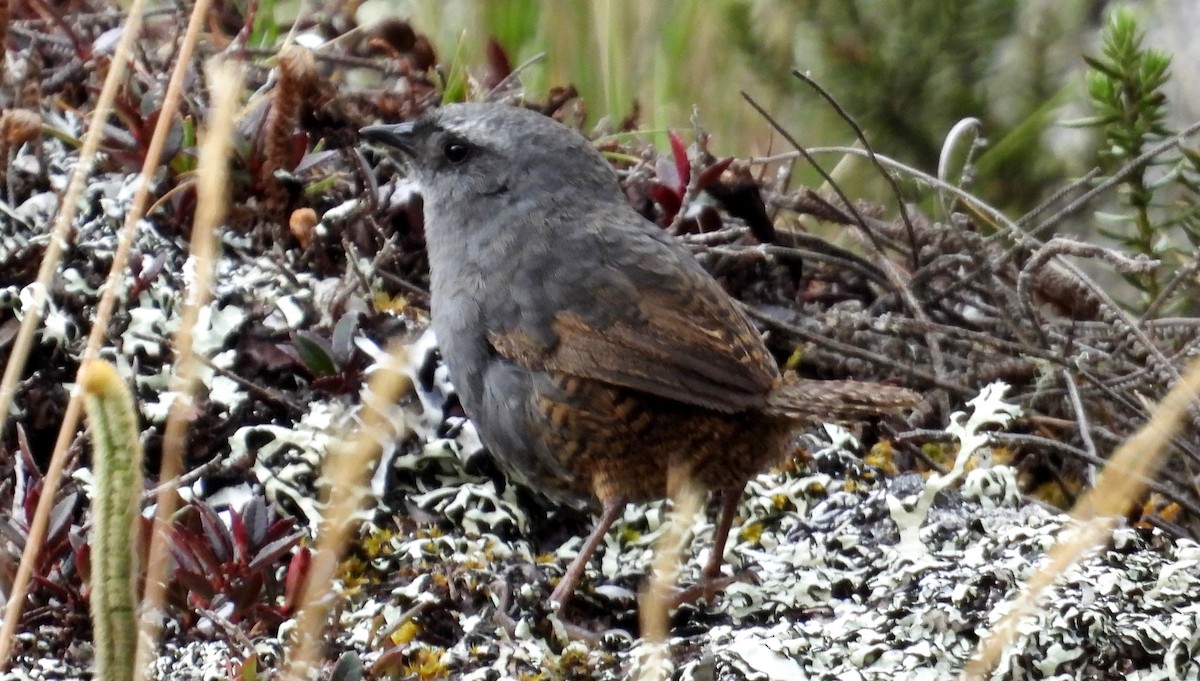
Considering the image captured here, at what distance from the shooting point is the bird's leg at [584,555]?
7.92 feet

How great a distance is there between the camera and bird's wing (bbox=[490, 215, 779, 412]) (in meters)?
2.58

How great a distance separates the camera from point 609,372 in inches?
103

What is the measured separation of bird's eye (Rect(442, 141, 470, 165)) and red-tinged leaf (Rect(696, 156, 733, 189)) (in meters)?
0.59

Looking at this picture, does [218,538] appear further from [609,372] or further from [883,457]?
[883,457]

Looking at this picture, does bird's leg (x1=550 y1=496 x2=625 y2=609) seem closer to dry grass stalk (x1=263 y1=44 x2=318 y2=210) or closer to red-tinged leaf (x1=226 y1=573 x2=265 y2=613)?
red-tinged leaf (x1=226 y1=573 x2=265 y2=613)

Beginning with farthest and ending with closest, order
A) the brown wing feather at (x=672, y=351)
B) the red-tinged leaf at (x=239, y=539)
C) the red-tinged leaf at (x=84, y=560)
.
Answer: the brown wing feather at (x=672, y=351) < the red-tinged leaf at (x=239, y=539) < the red-tinged leaf at (x=84, y=560)

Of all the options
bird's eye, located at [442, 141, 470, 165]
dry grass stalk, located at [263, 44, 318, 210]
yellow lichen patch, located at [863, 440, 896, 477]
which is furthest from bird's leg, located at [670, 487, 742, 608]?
dry grass stalk, located at [263, 44, 318, 210]

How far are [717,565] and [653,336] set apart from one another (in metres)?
0.48

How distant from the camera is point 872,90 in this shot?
4613mm

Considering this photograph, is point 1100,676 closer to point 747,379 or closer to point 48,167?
point 747,379

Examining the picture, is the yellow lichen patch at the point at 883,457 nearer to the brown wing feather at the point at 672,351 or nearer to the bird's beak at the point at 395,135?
the brown wing feather at the point at 672,351

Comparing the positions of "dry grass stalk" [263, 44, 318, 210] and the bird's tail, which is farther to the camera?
"dry grass stalk" [263, 44, 318, 210]

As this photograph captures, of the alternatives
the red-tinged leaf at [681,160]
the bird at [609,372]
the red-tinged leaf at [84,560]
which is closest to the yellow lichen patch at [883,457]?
the bird at [609,372]

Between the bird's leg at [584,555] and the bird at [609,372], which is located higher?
the bird at [609,372]
